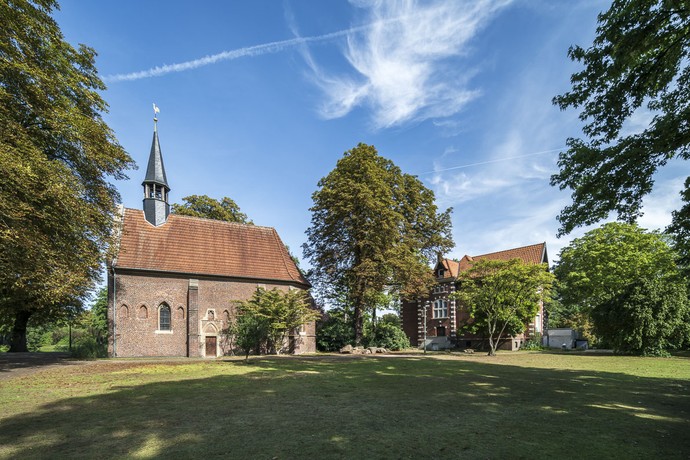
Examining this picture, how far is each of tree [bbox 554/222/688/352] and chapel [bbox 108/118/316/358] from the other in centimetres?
2471

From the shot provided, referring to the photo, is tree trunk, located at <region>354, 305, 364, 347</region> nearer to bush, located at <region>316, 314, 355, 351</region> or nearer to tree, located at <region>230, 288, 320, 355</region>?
bush, located at <region>316, 314, 355, 351</region>

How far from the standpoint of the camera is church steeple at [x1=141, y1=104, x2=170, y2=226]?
3192 cm

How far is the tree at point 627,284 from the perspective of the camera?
84.3 feet

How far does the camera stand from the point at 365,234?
3173 centimetres

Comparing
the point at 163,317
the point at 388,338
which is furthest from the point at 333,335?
the point at 163,317

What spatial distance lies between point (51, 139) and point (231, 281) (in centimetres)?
1706

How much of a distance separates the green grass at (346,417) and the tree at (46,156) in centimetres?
492

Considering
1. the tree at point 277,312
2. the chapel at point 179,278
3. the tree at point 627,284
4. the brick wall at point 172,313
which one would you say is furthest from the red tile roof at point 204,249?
the tree at point 627,284

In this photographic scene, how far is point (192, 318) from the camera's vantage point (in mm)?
29172

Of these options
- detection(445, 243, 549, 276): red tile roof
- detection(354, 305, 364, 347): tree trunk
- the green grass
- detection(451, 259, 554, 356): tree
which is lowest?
detection(354, 305, 364, 347): tree trunk

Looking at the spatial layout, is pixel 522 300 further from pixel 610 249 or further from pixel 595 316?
pixel 610 249

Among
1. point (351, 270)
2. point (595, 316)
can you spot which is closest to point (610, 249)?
point (595, 316)

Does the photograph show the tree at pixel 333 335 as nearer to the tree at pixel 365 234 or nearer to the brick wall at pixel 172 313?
the tree at pixel 365 234

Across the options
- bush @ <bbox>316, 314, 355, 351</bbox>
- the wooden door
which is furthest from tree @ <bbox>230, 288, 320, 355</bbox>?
bush @ <bbox>316, 314, 355, 351</bbox>
